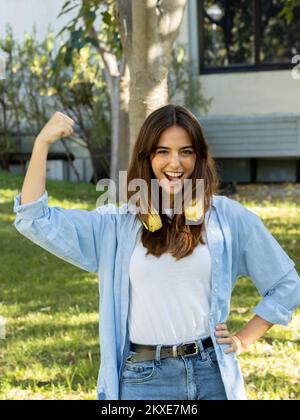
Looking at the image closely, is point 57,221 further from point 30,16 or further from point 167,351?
point 30,16

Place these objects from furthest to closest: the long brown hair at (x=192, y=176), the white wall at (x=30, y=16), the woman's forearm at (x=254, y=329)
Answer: the white wall at (x=30, y=16), the woman's forearm at (x=254, y=329), the long brown hair at (x=192, y=176)

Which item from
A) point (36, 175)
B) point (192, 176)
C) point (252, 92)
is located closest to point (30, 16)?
point (252, 92)

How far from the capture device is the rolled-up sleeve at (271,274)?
2865mm

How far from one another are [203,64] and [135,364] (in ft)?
38.7

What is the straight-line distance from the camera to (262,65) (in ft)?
45.2

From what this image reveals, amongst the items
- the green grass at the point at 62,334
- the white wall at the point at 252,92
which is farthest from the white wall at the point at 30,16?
→ the green grass at the point at 62,334

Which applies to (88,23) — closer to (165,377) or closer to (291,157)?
(165,377)

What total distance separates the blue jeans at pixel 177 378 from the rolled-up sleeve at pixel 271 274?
0.29 m

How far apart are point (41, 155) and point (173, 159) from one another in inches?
17.8

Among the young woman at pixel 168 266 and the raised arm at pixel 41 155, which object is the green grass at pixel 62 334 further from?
the raised arm at pixel 41 155

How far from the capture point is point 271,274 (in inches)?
113

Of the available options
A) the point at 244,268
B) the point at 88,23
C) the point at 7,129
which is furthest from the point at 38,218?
the point at 7,129

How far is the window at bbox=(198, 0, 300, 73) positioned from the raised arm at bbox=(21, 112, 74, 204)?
1125 cm
